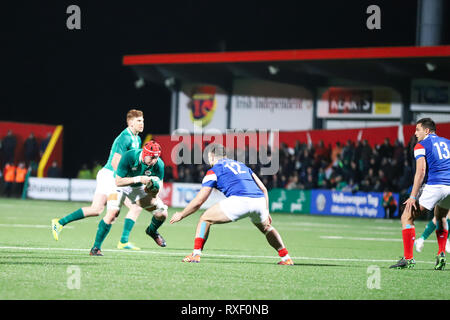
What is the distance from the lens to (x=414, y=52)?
30844 mm

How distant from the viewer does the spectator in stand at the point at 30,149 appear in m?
38.3

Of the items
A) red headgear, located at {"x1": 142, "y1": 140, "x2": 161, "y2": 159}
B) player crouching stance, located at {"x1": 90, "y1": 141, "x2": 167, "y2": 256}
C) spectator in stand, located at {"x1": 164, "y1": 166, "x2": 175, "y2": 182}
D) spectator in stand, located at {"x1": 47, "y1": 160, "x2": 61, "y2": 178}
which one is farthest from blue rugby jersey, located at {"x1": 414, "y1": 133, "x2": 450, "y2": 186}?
spectator in stand, located at {"x1": 47, "y1": 160, "x2": 61, "y2": 178}

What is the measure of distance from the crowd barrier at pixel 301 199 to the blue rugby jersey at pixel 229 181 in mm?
16799

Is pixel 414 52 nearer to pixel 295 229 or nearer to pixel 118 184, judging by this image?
pixel 295 229

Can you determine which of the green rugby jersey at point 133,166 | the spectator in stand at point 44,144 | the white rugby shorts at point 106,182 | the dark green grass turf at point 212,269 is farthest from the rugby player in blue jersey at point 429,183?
the spectator in stand at point 44,144

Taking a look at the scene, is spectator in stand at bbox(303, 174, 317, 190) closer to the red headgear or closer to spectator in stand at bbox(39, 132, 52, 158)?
spectator in stand at bbox(39, 132, 52, 158)

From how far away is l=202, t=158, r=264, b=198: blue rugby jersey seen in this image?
11.2 m

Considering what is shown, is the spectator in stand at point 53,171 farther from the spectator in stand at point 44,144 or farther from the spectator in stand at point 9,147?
the spectator in stand at point 44,144

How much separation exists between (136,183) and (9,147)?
2700 centimetres

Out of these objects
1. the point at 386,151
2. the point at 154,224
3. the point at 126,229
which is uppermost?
the point at 386,151

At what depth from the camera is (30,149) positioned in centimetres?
3841

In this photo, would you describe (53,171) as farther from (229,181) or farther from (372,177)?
(229,181)

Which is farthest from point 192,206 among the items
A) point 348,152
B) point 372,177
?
point 348,152

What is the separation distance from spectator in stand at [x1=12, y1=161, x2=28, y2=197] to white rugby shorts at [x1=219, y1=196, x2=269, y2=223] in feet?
86.4
